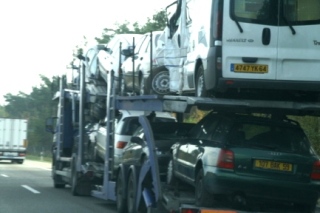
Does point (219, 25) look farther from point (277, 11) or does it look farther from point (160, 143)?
point (160, 143)

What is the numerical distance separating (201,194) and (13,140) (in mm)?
43333

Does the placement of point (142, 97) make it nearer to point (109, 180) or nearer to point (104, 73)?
point (109, 180)

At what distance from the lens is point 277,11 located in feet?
40.6

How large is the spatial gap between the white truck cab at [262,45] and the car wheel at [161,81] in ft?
12.1

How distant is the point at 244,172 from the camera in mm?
11672

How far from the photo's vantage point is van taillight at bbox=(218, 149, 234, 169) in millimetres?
11625

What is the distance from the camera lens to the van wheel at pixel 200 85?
43.1ft

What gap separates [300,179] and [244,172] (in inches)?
29.8

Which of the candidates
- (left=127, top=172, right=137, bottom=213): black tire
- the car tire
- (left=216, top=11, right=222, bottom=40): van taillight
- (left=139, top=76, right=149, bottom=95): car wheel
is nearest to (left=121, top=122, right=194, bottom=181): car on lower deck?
(left=127, top=172, right=137, bottom=213): black tire

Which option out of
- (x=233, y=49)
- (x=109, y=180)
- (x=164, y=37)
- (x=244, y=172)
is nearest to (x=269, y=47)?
(x=233, y=49)

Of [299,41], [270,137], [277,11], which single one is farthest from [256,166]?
[277,11]

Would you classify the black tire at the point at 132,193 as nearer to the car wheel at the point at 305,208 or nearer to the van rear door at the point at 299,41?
the car wheel at the point at 305,208

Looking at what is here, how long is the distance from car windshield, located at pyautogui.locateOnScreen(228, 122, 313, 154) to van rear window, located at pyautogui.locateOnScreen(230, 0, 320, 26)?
4.78 feet

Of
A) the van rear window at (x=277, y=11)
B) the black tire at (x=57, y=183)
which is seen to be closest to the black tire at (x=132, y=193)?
the van rear window at (x=277, y=11)
